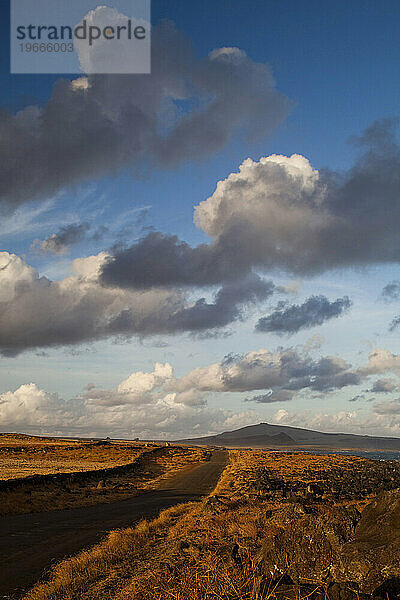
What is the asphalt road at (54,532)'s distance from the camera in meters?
14.7

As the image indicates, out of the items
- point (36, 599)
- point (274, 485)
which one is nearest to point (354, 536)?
point (36, 599)

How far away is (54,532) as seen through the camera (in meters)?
21.7

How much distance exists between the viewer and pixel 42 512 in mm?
29094

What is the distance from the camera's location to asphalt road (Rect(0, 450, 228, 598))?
580 inches

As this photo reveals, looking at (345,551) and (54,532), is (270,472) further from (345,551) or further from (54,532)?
(345,551)

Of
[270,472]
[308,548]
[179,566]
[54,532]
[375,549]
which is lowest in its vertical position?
[270,472]

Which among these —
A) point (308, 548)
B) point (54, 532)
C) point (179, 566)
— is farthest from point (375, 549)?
point (54, 532)

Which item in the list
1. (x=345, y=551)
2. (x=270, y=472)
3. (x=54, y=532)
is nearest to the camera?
(x=345, y=551)

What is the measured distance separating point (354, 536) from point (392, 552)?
252 cm

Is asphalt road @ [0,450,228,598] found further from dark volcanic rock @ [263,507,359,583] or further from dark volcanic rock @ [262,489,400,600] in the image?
dark volcanic rock @ [262,489,400,600]

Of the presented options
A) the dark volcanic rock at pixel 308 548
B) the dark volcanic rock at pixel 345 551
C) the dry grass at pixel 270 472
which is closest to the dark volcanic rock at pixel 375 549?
the dark volcanic rock at pixel 345 551

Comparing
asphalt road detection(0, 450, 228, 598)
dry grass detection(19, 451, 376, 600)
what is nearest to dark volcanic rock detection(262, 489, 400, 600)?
dry grass detection(19, 451, 376, 600)

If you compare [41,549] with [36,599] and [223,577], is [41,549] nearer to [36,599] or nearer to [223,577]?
[36,599]

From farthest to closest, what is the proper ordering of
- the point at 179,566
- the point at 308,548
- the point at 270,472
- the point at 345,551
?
the point at 270,472, the point at 179,566, the point at 308,548, the point at 345,551
